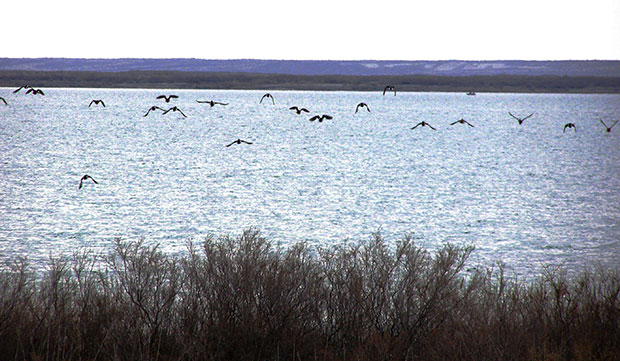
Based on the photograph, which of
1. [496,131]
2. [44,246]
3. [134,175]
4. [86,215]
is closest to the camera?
[44,246]

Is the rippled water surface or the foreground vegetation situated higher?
the foreground vegetation

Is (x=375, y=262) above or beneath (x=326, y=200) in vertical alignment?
above

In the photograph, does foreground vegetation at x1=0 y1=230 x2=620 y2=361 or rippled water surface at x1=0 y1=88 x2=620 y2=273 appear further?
rippled water surface at x1=0 y1=88 x2=620 y2=273

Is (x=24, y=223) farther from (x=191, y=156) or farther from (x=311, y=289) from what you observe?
(x=191, y=156)

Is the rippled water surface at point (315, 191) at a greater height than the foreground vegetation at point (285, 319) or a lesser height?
lesser

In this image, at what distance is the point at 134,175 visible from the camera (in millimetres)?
55094

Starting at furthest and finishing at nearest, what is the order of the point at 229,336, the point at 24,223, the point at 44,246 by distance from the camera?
the point at 24,223
the point at 44,246
the point at 229,336

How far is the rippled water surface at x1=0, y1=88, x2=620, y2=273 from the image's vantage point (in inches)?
1212

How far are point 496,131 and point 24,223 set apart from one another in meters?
107

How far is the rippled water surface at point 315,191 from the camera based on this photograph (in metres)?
30.8

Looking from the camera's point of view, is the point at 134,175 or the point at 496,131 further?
the point at 496,131

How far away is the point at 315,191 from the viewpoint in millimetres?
47406

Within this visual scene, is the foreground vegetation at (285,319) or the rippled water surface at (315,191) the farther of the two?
the rippled water surface at (315,191)

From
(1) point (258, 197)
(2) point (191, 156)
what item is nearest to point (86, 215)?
(1) point (258, 197)
